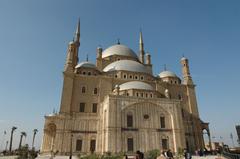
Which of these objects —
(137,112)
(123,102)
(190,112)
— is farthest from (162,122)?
(190,112)

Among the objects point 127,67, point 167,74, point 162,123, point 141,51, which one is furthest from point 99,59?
point 162,123

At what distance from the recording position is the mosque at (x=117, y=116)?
79.1 feet

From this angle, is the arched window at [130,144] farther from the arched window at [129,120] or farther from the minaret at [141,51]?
the minaret at [141,51]

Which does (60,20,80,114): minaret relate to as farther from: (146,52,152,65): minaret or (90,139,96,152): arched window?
(146,52,152,65): minaret

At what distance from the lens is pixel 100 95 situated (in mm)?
29328

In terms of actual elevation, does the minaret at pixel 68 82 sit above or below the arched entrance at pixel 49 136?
above

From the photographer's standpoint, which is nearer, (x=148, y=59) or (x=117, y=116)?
(x=117, y=116)

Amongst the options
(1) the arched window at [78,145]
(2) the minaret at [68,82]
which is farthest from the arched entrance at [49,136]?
(1) the arched window at [78,145]

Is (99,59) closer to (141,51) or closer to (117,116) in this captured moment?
(141,51)

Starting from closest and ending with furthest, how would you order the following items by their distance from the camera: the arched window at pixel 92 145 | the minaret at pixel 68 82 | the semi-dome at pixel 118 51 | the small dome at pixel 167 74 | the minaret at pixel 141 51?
the arched window at pixel 92 145 < the minaret at pixel 68 82 < the small dome at pixel 167 74 < the semi-dome at pixel 118 51 < the minaret at pixel 141 51

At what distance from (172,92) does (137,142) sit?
43.4 feet

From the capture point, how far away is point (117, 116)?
24219 millimetres

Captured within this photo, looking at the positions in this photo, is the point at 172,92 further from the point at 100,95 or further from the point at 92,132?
the point at 92,132

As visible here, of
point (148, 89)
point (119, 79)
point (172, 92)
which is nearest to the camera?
point (148, 89)
